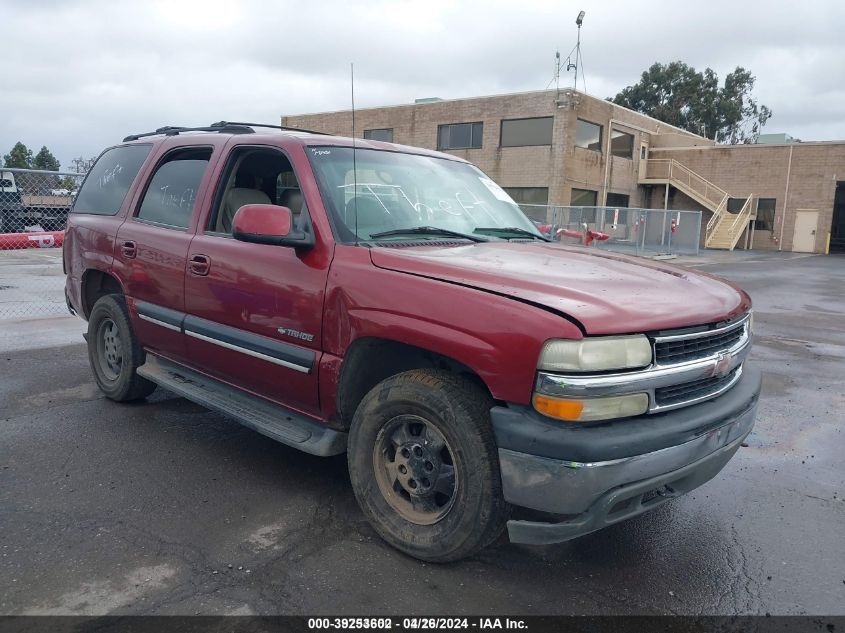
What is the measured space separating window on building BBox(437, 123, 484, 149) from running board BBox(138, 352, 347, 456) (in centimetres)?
2977

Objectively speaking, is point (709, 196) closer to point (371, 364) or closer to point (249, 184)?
point (249, 184)

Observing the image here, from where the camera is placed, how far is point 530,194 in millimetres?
31422

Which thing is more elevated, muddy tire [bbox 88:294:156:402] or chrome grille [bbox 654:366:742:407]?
chrome grille [bbox 654:366:742:407]

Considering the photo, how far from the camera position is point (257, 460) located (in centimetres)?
423

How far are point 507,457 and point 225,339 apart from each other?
2.00 metres

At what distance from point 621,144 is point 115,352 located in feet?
109

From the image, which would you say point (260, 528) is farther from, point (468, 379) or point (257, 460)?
point (468, 379)

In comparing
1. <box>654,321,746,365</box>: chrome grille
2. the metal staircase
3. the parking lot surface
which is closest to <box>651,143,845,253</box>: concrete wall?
the metal staircase

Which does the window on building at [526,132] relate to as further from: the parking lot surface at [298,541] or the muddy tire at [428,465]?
the muddy tire at [428,465]

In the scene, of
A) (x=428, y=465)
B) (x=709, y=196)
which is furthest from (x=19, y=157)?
(x=428, y=465)

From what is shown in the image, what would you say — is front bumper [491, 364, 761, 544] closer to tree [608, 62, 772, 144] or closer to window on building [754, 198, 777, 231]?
window on building [754, 198, 777, 231]

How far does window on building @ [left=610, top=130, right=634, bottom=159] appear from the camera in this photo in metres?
33.7

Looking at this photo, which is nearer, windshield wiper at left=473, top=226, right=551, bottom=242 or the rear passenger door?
windshield wiper at left=473, top=226, right=551, bottom=242

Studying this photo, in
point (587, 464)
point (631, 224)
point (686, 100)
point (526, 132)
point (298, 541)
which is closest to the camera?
point (587, 464)
